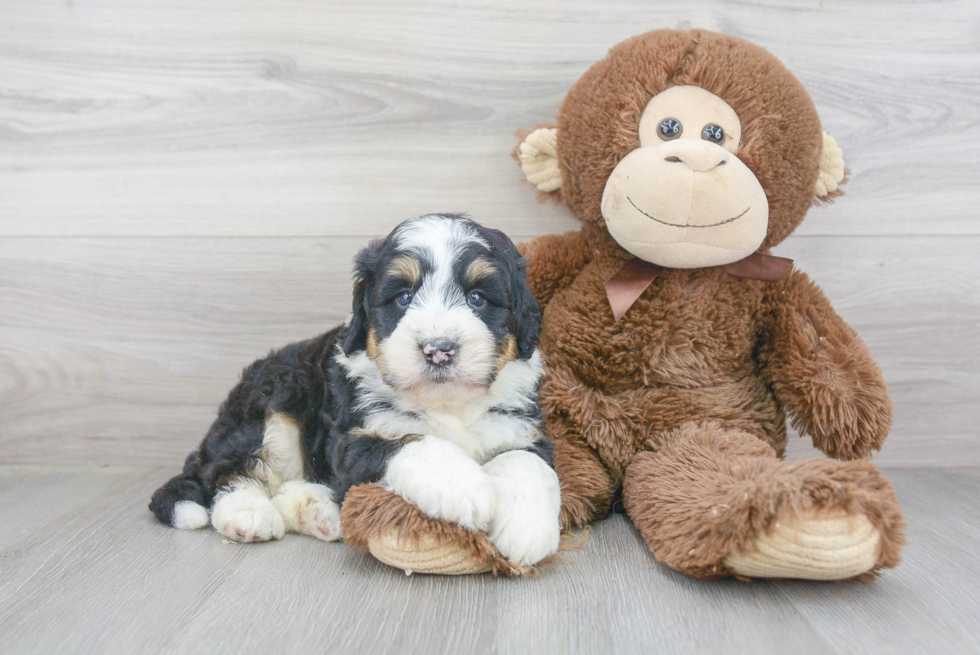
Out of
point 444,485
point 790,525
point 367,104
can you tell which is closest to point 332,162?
point 367,104

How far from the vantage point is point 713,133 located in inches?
75.2

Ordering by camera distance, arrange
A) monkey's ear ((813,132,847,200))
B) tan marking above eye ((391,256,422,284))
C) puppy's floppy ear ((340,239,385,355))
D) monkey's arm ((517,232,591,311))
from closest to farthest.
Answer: tan marking above eye ((391,256,422,284)) < puppy's floppy ear ((340,239,385,355)) < monkey's ear ((813,132,847,200)) < monkey's arm ((517,232,591,311))

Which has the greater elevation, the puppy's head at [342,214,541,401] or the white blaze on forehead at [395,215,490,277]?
the white blaze on forehead at [395,215,490,277]

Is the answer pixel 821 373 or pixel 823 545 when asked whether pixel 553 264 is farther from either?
pixel 823 545

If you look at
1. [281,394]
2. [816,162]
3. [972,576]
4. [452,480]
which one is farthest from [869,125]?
[281,394]

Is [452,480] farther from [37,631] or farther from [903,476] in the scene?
[903,476]

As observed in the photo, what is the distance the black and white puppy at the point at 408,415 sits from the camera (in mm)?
1575

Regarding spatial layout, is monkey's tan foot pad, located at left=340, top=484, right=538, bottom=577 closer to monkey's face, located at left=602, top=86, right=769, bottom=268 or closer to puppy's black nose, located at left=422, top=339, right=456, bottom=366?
puppy's black nose, located at left=422, top=339, right=456, bottom=366

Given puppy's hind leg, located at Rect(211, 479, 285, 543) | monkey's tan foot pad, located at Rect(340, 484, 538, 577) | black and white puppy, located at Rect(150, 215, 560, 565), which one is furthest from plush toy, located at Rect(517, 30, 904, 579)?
puppy's hind leg, located at Rect(211, 479, 285, 543)

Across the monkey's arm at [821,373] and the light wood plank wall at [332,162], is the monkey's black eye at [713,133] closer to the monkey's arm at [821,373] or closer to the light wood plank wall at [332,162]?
the monkey's arm at [821,373]

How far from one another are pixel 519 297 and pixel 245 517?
2.82 ft

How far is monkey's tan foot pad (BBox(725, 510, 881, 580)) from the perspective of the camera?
1.41 meters

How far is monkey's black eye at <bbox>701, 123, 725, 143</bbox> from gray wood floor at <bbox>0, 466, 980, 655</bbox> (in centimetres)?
102

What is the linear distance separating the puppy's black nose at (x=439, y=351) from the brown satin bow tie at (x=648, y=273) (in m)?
0.61
